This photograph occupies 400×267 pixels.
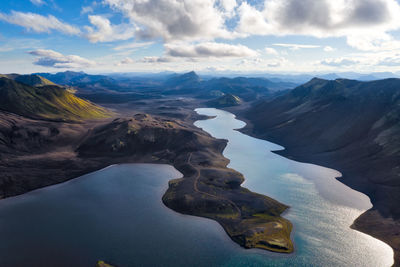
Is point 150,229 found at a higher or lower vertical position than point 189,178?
higher

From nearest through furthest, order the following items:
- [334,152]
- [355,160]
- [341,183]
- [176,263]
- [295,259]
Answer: [176,263] < [295,259] < [341,183] < [355,160] < [334,152]

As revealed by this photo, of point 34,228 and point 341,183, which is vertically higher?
point 34,228

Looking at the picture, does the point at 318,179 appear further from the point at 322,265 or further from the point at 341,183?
the point at 322,265

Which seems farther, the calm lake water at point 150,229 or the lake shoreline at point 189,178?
the lake shoreline at point 189,178

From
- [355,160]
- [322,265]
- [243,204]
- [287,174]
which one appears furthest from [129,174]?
[355,160]

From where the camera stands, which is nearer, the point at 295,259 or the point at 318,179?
the point at 295,259

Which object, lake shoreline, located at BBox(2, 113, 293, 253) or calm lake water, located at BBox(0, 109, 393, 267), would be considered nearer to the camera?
calm lake water, located at BBox(0, 109, 393, 267)

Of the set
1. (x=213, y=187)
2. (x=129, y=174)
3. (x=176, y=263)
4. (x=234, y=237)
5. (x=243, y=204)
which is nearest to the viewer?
(x=176, y=263)

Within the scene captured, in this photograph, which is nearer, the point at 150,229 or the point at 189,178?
the point at 150,229
